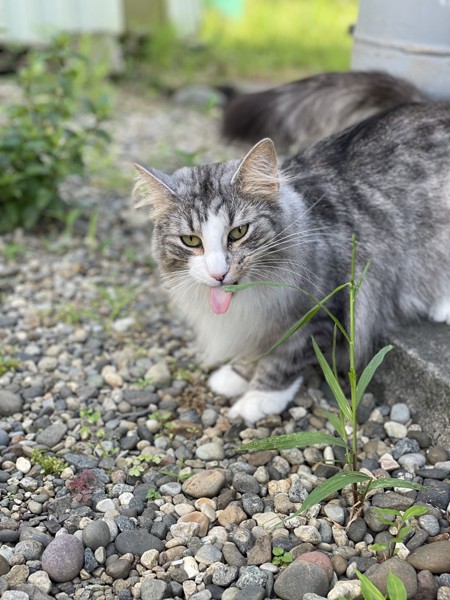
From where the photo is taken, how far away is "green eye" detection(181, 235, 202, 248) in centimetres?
228

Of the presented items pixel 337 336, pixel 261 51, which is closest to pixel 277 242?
pixel 337 336

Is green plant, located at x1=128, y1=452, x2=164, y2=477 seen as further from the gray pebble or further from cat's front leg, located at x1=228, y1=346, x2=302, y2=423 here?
the gray pebble

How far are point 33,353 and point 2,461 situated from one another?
2.36ft

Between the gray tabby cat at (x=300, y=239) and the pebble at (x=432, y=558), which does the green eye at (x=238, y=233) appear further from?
the pebble at (x=432, y=558)

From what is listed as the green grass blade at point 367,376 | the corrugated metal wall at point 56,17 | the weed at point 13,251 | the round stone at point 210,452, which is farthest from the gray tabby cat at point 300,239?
the corrugated metal wall at point 56,17

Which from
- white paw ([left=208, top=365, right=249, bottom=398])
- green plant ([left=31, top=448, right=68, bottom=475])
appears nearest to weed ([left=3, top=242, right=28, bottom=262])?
white paw ([left=208, top=365, right=249, bottom=398])

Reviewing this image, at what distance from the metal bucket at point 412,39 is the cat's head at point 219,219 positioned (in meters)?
1.37

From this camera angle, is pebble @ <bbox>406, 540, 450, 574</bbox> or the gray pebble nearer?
pebble @ <bbox>406, 540, 450, 574</bbox>

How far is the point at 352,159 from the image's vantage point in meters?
2.74

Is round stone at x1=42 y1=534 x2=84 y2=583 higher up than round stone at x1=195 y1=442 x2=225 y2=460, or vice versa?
round stone at x1=42 y1=534 x2=84 y2=583

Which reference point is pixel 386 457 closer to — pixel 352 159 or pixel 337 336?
pixel 337 336

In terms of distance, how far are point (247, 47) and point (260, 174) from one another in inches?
259

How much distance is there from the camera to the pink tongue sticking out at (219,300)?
229 centimetres

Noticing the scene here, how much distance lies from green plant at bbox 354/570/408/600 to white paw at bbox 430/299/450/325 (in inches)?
48.6
